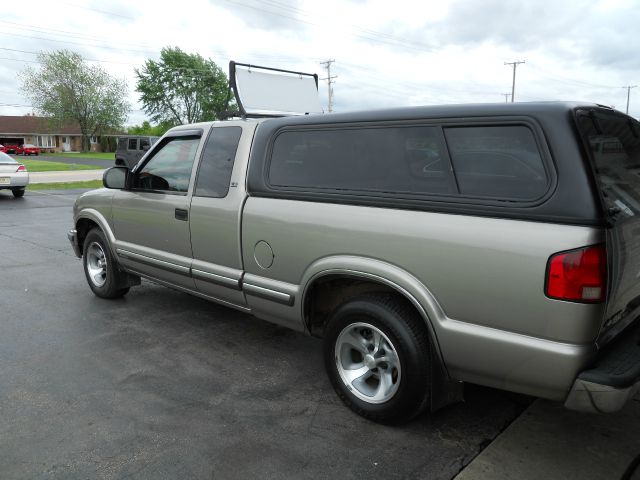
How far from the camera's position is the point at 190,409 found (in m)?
3.30

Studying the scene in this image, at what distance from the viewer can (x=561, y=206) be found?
91.7 inches

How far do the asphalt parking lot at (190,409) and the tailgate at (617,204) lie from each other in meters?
1.03

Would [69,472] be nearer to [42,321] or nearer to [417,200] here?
[417,200]

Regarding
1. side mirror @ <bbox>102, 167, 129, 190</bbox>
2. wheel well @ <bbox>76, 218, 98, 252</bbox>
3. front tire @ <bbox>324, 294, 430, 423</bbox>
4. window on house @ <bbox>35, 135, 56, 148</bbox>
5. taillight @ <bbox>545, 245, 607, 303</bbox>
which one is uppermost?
window on house @ <bbox>35, 135, 56, 148</bbox>

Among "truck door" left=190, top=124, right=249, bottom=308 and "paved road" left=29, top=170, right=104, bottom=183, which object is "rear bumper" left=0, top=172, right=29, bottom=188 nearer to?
"paved road" left=29, top=170, right=104, bottom=183

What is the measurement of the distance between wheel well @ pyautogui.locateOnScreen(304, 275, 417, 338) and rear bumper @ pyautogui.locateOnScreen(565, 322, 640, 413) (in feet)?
4.11

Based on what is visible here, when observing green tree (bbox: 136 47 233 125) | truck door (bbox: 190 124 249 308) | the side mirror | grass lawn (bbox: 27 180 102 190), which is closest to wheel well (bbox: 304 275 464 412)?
truck door (bbox: 190 124 249 308)

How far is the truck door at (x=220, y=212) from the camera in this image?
382cm

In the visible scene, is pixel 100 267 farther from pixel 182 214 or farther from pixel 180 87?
pixel 180 87

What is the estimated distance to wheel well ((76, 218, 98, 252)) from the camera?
5.68 metres

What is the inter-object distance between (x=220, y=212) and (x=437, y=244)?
1.83 m

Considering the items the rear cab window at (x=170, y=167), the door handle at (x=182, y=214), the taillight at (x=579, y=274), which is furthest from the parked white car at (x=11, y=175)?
the taillight at (x=579, y=274)

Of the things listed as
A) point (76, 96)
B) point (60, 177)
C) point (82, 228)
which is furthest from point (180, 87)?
point (82, 228)

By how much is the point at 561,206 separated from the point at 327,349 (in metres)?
1.67
